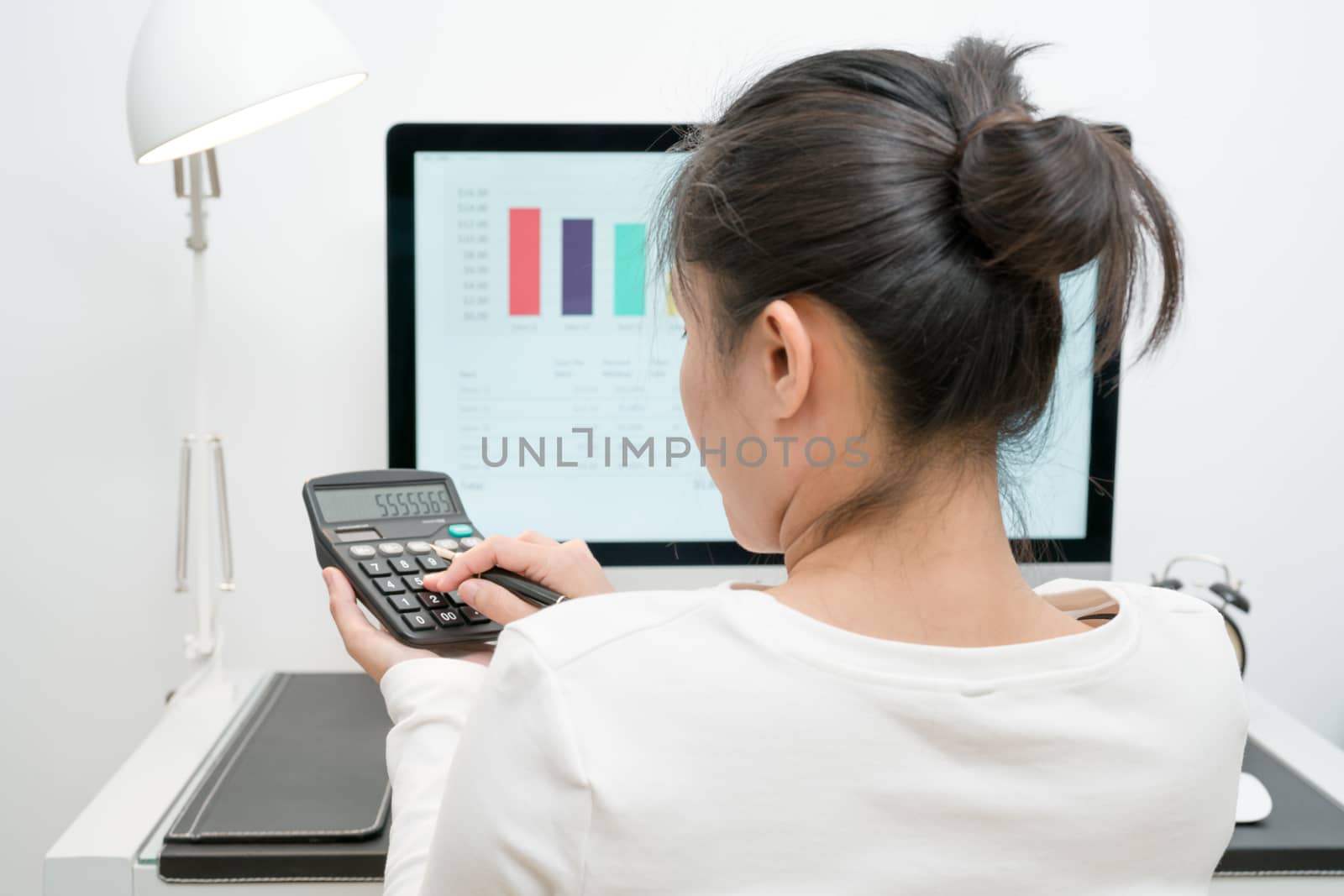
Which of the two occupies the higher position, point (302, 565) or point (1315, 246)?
point (1315, 246)

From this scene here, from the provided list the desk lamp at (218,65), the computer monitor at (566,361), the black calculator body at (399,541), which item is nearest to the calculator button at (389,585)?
the black calculator body at (399,541)

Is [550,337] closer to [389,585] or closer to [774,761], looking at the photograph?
[389,585]

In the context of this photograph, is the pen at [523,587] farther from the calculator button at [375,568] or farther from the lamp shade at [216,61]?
the lamp shade at [216,61]

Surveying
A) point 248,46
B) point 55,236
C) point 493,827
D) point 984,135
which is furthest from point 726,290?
point 55,236

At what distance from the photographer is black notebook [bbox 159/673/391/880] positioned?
2.34ft

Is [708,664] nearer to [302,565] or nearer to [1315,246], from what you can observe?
[302,565]

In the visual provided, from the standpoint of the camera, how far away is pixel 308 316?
3.67ft

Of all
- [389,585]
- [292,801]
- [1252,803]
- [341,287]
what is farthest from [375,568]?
[1252,803]

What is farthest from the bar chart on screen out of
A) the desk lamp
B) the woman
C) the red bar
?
the woman

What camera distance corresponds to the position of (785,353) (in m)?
0.48

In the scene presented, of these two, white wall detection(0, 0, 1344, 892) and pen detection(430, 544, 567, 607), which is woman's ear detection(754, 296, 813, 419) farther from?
white wall detection(0, 0, 1344, 892)

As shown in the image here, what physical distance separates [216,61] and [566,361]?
357 millimetres

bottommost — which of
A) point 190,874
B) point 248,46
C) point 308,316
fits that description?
point 190,874

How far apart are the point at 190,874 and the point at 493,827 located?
407 mm
